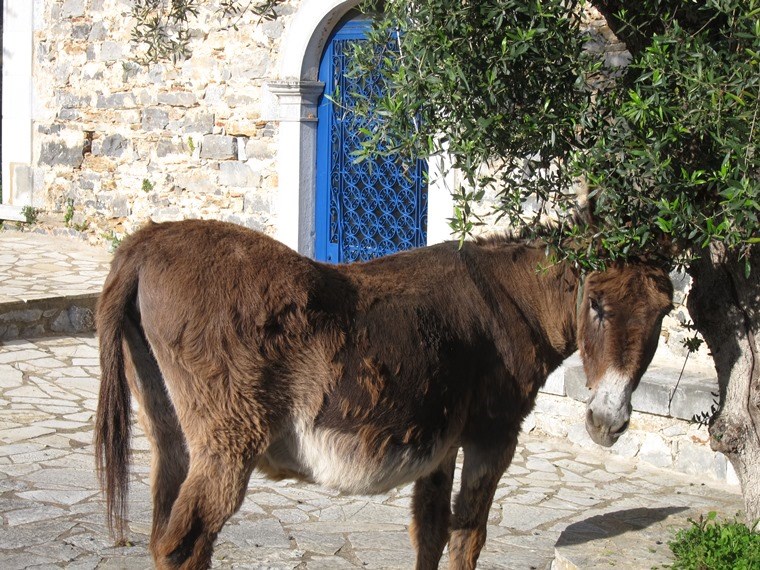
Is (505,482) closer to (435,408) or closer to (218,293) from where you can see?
(435,408)

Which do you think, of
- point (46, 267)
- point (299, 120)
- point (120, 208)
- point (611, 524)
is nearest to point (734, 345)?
point (611, 524)

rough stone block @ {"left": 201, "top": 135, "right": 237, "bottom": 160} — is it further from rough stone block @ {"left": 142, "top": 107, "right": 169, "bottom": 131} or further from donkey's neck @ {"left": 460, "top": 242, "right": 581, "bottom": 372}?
donkey's neck @ {"left": 460, "top": 242, "right": 581, "bottom": 372}

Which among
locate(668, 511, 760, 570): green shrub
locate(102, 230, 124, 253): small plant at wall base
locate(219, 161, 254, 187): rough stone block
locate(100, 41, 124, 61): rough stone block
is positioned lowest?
locate(668, 511, 760, 570): green shrub

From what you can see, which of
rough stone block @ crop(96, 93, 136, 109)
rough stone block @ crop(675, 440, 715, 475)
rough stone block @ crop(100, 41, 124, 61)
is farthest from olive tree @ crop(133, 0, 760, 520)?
rough stone block @ crop(100, 41, 124, 61)

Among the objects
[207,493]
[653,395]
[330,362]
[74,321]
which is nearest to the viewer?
[207,493]

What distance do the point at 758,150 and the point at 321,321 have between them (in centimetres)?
154

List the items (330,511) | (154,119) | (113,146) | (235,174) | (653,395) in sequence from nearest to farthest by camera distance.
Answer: (330,511) → (653,395) → (235,174) → (154,119) → (113,146)

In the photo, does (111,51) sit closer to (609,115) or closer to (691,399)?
(691,399)

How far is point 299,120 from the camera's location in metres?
9.28

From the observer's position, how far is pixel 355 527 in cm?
498

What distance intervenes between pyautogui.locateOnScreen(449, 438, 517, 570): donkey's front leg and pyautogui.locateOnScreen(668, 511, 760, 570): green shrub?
2.66ft

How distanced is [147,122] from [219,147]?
1.27 metres

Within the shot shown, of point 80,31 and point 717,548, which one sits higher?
point 80,31

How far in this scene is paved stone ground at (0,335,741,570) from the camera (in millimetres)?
4395
